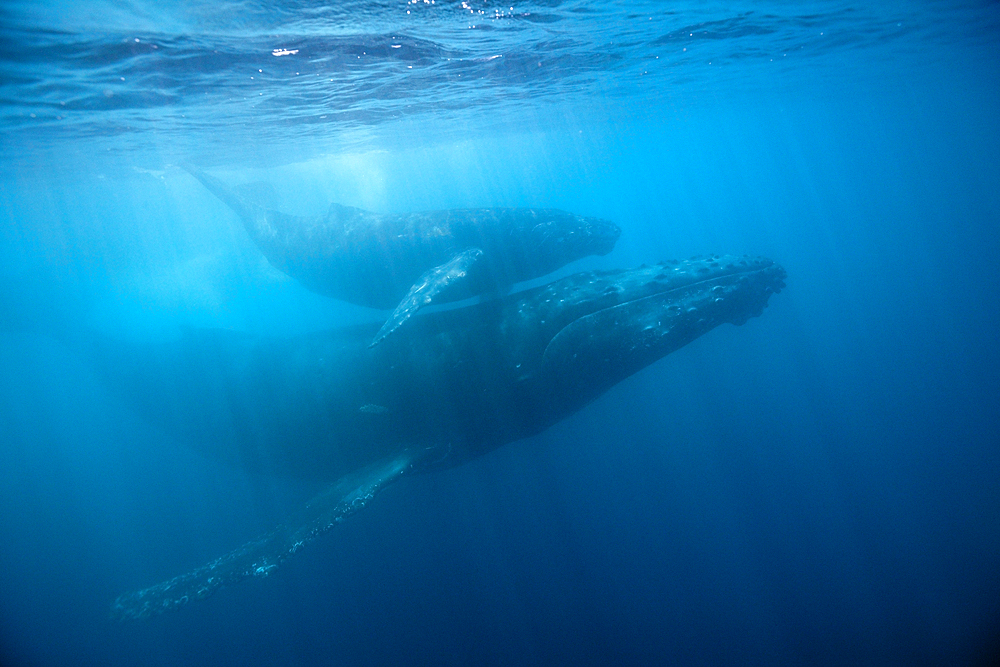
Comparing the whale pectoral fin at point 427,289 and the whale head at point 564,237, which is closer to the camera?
the whale pectoral fin at point 427,289

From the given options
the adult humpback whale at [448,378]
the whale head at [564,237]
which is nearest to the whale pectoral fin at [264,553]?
the adult humpback whale at [448,378]

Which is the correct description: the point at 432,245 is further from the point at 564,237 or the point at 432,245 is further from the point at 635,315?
the point at 635,315

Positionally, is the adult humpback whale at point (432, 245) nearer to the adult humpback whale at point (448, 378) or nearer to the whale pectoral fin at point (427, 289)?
the whale pectoral fin at point (427, 289)

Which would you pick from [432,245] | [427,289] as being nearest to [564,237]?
[432,245]

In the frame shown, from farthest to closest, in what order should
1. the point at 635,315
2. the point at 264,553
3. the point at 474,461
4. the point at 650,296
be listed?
the point at 474,461
the point at 650,296
the point at 635,315
the point at 264,553

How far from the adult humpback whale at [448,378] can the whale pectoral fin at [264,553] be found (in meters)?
0.02

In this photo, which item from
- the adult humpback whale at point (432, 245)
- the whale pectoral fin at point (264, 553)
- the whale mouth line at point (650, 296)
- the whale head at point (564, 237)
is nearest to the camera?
the whale pectoral fin at point (264, 553)

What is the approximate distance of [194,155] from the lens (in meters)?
23.9

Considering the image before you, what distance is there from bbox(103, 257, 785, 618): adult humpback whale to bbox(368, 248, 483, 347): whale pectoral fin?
69cm

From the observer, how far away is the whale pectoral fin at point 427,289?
6.12 meters

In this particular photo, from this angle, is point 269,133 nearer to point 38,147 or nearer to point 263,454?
point 38,147

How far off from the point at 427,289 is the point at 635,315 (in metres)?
3.00

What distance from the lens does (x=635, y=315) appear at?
6230 millimetres

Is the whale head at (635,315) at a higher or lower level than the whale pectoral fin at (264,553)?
higher
